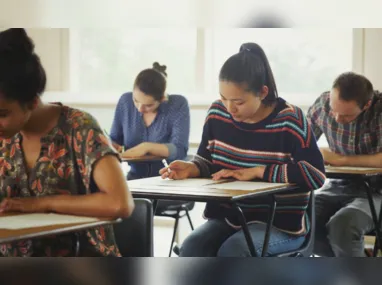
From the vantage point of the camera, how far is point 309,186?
5.34 feet

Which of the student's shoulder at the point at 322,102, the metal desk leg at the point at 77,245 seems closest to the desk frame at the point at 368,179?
the student's shoulder at the point at 322,102

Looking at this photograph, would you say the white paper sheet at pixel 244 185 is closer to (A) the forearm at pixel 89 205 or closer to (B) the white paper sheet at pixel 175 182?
(B) the white paper sheet at pixel 175 182

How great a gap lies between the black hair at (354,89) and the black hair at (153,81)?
0.40 meters

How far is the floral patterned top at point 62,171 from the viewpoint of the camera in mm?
1150

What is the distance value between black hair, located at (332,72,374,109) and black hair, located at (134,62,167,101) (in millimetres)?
399

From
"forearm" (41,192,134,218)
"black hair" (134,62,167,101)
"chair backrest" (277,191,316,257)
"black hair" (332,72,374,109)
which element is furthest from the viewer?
"black hair" (332,72,374,109)

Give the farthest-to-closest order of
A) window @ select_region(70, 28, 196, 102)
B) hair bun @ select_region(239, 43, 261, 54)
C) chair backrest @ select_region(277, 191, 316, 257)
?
chair backrest @ select_region(277, 191, 316, 257) → hair bun @ select_region(239, 43, 261, 54) → window @ select_region(70, 28, 196, 102)

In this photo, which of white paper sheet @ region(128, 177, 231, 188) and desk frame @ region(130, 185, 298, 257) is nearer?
desk frame @ region(130, 185, 298, 257)

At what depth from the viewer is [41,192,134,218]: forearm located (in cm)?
113

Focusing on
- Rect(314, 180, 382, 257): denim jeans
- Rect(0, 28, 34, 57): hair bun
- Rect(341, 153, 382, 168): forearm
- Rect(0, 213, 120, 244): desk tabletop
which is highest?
Rect(0, 28, 34, 57): hair bun

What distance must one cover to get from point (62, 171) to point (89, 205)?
0.07 meters

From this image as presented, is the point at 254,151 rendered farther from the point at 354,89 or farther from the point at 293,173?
the point at 354,89

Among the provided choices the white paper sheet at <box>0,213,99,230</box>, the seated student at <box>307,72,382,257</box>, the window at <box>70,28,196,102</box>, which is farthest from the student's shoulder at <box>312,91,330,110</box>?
the white paper sheet at <box>0,213,99,230</box>

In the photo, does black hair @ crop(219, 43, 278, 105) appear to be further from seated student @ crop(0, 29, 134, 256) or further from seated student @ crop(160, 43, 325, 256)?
seated student @ crop(0, 29, 134, 256)
